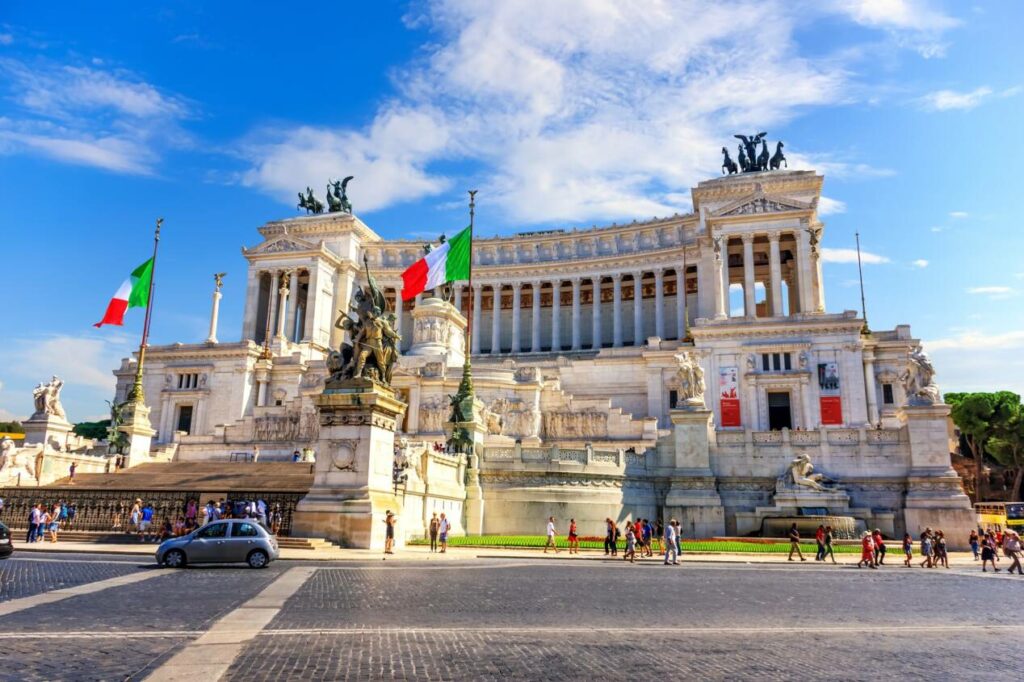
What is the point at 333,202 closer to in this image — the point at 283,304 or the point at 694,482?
the point at 283,304

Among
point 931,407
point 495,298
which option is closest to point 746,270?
point 495,298

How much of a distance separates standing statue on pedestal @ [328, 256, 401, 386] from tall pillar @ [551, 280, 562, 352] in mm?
64227

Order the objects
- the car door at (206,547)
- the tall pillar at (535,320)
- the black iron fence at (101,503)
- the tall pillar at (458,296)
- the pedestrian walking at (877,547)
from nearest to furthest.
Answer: the car door at (206,547)
the pedestrian walking at (877,547)
the black iron fence at (101,503)
the tall pillar at (535,320)
the tall pillar at (458,296)

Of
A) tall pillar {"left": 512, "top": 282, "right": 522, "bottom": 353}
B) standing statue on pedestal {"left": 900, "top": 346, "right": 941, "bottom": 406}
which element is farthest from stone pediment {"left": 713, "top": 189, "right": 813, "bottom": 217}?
standing statue on pedestal {"left": 900, "top": 346, "right": 941, "bottom": 406}

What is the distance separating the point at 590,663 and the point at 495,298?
275 feet

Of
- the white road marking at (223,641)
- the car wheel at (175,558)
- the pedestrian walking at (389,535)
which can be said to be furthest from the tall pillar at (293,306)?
the white road marking at (223,641)

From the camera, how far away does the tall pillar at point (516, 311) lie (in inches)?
3556

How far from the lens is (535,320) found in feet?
297

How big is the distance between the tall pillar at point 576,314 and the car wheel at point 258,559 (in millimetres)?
69064

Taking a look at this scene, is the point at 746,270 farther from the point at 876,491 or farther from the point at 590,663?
the point at 590,663

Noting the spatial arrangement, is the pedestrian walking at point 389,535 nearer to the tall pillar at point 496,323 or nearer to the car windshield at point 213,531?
the car windshield at point 213,531

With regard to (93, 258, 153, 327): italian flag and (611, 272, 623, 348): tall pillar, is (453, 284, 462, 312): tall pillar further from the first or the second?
(93, 258, 153, 327): italian flag

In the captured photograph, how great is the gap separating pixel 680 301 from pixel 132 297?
186 feet

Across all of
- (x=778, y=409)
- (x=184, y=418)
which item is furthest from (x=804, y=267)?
(x=184, y=418)
